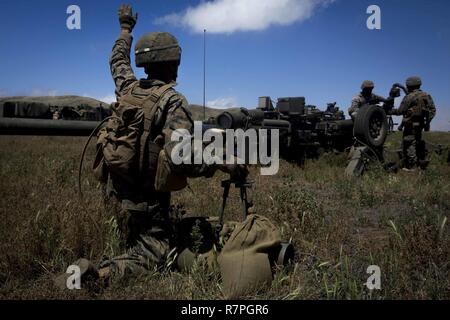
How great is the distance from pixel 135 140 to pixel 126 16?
4.98ft

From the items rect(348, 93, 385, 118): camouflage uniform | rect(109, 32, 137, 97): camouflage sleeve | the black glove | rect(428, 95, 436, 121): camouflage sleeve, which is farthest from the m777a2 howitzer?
rect(109, 32, 137, 97): camouflage sleeve

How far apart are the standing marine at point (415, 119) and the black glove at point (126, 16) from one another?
726cm

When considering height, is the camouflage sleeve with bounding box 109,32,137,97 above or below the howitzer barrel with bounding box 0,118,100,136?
above

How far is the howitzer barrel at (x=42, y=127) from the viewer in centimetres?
313

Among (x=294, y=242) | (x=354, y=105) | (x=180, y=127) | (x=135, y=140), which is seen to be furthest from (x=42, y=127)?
(x=354, y=105)

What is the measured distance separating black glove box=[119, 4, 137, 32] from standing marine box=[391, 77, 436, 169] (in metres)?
7.26

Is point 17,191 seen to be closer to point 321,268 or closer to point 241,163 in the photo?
point 241,163

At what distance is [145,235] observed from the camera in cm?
301

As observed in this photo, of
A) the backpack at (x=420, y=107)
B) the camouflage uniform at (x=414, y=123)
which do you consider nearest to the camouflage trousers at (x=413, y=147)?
the camouflage uniform at (x=414, y=123)

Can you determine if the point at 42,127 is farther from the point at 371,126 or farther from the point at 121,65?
the point at 371,126

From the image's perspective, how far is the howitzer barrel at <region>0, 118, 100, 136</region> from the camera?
10.3ft

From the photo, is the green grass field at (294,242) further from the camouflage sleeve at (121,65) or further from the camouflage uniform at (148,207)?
the camouflage sleeve at (121,65)

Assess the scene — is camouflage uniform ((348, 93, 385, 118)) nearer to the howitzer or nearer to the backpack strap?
the howitzer

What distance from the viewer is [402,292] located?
8.12ft
